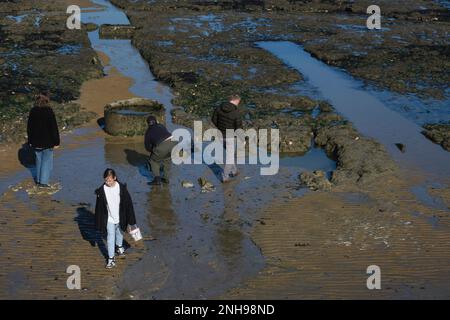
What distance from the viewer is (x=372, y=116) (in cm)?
1816

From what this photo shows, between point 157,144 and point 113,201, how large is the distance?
3.11 meters

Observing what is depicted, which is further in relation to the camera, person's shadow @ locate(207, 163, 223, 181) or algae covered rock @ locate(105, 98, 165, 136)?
algae covered rock @ locate(105, 98, 165, 136)

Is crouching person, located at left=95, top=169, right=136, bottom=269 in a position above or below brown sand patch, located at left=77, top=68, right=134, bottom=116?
above

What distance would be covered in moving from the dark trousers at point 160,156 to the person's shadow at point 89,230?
1.62 meters

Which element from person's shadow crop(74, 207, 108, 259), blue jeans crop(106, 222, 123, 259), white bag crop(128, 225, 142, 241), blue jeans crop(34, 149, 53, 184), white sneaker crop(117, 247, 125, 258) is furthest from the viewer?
blue jeans crop(34, 149, 53, 184)

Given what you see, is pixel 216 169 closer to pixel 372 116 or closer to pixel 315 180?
pixel 315 180

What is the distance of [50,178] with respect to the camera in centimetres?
1288

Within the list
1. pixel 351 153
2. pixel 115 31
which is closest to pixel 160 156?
pixel 351 153

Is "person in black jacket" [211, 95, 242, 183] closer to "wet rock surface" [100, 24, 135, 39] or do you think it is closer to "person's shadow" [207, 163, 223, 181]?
"person's shadow" [207, 163, 223, 181]

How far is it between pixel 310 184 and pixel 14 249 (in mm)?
5774

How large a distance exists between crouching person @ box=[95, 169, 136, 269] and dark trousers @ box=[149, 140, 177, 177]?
9.71ft

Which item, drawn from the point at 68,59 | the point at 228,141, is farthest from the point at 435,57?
the point at 228,141

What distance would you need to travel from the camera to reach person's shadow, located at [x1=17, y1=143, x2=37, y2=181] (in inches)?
527

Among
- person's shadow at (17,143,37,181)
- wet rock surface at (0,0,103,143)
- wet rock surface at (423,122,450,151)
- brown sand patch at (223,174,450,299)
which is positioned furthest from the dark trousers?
wet rock surface at (423,122,450,151)
